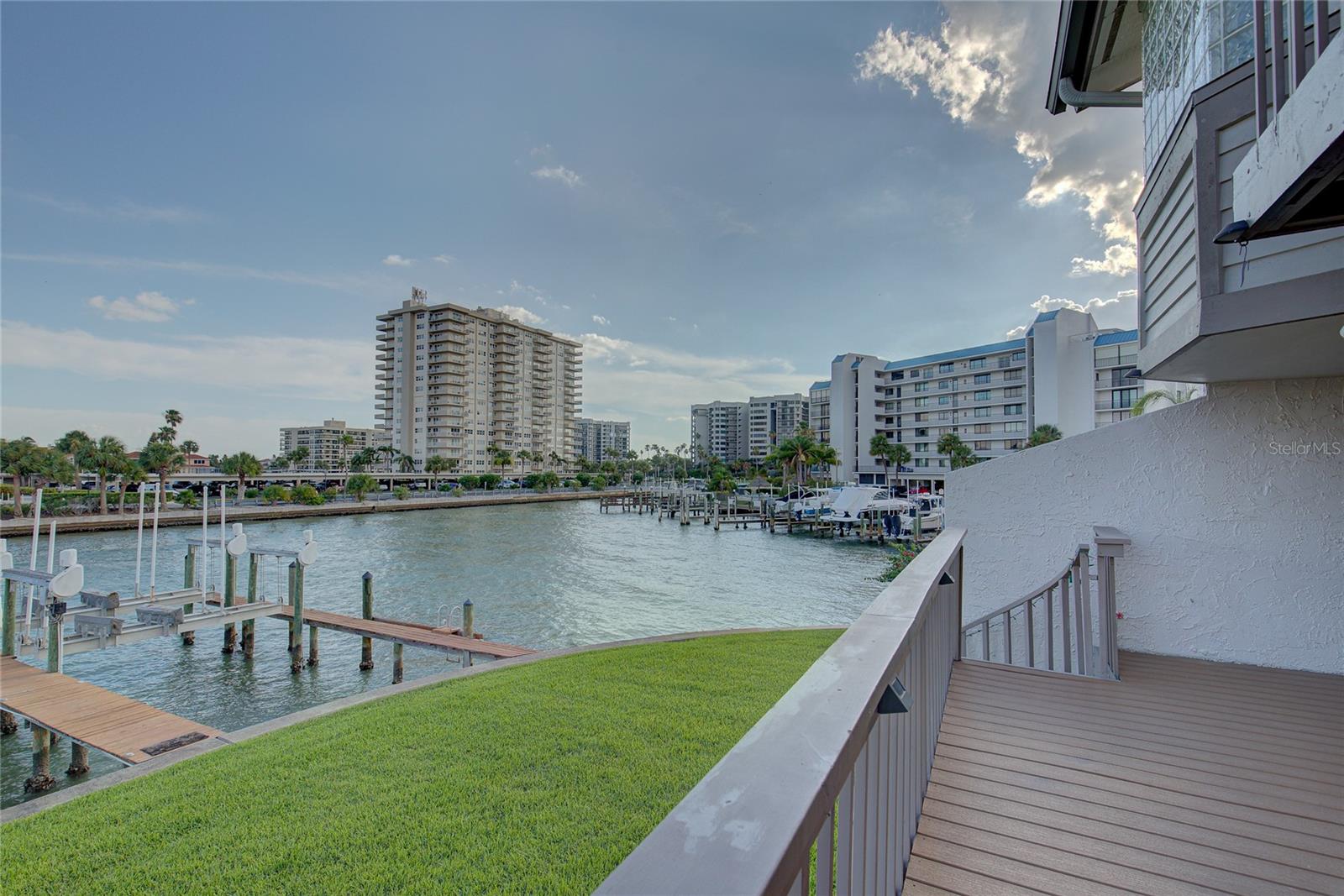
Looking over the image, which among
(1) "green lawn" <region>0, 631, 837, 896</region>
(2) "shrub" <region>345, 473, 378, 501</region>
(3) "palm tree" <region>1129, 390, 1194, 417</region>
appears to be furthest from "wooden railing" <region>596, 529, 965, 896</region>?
(2) "shrub" <region>345, 473, 378, 501</region>

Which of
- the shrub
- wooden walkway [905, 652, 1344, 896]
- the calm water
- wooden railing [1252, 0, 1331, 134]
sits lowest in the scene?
the calm water

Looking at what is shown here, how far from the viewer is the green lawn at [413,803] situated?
9.59 feet

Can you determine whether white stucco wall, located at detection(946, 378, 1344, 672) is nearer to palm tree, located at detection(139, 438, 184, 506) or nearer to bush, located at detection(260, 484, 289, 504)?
bush, located at detection(260, 484, 289, 504)

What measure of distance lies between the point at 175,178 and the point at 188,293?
1544cm

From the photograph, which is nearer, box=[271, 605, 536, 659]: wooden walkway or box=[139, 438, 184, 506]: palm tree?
box=[271, 605, 536, 659]: wooden walkway

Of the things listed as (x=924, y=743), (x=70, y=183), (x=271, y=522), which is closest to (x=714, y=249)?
(x=70, y=183)

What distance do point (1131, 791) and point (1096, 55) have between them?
802 cm

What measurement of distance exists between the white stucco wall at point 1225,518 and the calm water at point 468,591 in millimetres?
9758

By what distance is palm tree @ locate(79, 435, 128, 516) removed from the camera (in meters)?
38.8

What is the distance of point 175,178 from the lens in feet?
74.9

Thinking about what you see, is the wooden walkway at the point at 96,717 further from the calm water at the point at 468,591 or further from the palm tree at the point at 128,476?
the palm tree at the point at 128,476

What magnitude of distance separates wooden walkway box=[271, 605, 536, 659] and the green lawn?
3760 millimetres

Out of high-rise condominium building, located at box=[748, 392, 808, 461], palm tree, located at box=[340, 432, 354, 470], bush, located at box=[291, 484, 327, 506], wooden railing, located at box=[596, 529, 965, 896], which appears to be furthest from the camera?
palm tree, located at box=[340, 432, 354, 470]

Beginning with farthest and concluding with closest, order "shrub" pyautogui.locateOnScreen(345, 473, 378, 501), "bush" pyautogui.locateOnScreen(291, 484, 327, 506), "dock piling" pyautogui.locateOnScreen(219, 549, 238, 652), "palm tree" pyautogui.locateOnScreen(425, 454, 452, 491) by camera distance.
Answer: "palm tree" pyautogui.locateOnScreen(425, 454, 452, 491) < "shrub" pyautogui.locateOnScreen(345, 473, 378, 501) < "bush" pyautogui.locateOnScreen(291, 484, 327, 506) < "dock piling" pyautogui.locateOnScreen(219, 549, 238, 652)
